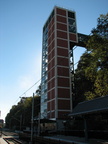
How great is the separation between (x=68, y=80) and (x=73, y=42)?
620 inches

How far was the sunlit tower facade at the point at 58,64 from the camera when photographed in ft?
158

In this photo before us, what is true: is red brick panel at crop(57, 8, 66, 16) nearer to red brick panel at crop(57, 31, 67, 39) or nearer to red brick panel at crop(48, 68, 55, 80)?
red brick panel at crop(57, 31, 67, 39)

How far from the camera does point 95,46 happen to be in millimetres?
22484

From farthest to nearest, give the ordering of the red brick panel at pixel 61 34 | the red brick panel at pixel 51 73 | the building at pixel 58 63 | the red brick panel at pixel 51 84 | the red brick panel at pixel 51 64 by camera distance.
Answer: the red brick panel at pixel 61 34 < the red brick panel at pixel 51 64 < the red brick panel at pixel 51 73 < the red brick panel at pixel 51 84 < the building at pixel 58 63

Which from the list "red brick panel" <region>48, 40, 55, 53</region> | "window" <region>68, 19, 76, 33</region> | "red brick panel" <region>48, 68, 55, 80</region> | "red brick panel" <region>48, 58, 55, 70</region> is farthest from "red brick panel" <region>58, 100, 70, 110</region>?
"window" <region>68, 19, 76, 33</region>

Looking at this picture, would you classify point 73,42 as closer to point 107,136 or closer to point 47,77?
point 47,77

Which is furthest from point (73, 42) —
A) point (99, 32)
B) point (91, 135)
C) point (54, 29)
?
point (91, 135)

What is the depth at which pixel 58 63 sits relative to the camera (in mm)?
51406

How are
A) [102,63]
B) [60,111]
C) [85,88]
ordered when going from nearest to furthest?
[102,63], [85,88], [60,111]

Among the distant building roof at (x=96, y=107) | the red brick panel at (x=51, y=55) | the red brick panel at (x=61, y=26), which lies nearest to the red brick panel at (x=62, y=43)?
the red brick panel at (x=51, y=55)

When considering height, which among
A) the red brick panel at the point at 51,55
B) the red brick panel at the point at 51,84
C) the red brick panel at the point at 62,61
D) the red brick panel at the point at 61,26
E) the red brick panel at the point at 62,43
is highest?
the red brick panel at the point at 61,26

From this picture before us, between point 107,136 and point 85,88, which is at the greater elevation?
point 85,88

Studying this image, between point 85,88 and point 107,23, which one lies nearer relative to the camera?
point 107,23

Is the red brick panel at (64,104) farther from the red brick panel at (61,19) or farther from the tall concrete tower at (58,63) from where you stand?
the red brick panel at (61,19)
